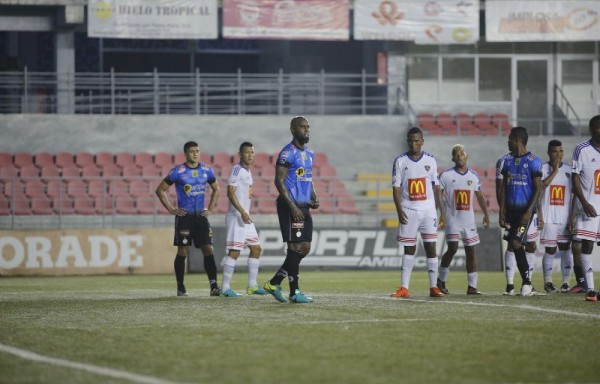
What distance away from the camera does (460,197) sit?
53.2ft

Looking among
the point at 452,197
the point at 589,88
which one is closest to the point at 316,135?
the point at 589,88

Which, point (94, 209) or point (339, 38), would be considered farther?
point (339, 38)

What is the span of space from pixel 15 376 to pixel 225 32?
87.4 ft

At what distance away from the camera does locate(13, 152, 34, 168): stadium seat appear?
102 ft

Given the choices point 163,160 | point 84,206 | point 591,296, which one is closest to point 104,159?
point 163,160

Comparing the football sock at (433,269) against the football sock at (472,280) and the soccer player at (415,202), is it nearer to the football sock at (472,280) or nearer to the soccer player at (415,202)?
the soccer player at (415,202)

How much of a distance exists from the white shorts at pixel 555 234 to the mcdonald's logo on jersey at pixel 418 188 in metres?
3.51

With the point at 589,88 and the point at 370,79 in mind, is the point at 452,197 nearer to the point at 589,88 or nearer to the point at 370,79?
the point at 370,79

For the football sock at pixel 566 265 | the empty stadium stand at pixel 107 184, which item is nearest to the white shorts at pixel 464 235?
the football sock at pixel 566 265

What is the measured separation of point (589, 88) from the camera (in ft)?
128

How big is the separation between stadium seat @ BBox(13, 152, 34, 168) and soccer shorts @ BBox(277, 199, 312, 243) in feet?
61.9

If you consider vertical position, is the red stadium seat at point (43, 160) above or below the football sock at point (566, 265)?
above

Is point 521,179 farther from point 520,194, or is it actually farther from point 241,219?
point 241,219

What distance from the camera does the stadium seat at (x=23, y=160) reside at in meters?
31.1
